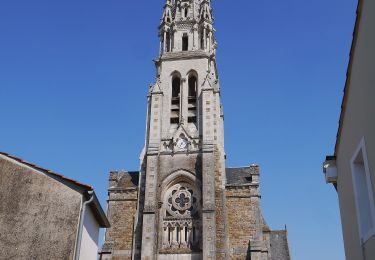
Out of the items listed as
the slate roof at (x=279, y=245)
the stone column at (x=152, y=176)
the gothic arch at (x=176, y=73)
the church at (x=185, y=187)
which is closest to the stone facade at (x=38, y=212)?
the stone column at (x=152, y=176)

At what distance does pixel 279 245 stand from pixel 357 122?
29.2 m

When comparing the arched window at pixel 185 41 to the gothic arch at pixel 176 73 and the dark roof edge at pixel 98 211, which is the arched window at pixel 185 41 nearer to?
the gothic arch at pixel 176 73

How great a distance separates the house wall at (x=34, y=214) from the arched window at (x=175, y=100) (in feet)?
61.7

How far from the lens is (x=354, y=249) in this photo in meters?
9.30

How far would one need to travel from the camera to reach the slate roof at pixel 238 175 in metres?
28.2

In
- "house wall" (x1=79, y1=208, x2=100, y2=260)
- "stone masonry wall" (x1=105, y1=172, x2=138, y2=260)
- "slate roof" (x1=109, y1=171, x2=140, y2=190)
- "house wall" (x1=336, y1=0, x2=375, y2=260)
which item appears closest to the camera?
"house wall" (x1=336, y1=0, x2=375, y2=260)

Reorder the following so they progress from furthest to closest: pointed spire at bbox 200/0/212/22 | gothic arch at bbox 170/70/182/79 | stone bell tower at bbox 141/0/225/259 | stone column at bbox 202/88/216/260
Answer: pointed spire at bbox 200/0/212/22, gothic arch at bbox 170/70/182/79, stone bell tower at bbox 141/0/225/259, stone column at bbox 202/88/216/260

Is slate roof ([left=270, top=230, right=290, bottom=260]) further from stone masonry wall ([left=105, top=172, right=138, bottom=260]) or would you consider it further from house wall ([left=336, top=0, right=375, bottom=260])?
house wall ([left=336, top=0, right=375, bottom=260])

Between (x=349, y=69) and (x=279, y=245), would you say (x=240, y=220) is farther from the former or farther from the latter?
(x=349, y=69)

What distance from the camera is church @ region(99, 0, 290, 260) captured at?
25.5m

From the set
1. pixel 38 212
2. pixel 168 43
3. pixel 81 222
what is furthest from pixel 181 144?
pixel 38 212

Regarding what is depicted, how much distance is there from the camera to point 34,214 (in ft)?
37.0

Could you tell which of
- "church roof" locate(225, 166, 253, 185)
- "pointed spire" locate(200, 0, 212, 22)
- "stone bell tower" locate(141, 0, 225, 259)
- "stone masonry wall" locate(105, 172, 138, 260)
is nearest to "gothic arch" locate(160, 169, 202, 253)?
"stone bell tower" locate(141, 0, 225, 259)

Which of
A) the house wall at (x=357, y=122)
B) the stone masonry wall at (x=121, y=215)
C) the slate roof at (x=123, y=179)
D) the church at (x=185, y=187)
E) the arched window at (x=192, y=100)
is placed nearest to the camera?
the house wall at (x=357, y=122)
